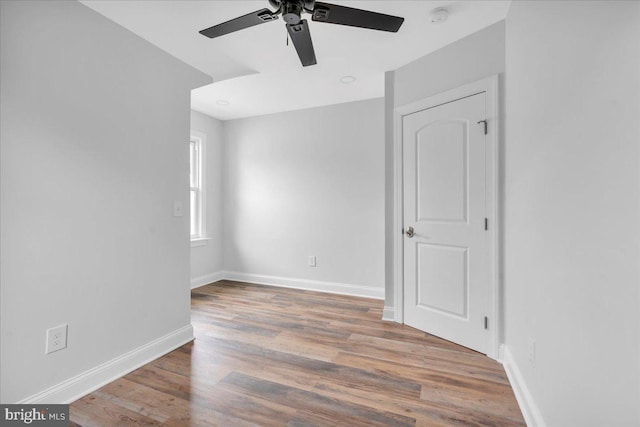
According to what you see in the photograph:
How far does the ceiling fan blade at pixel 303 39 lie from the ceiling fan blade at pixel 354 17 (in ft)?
0.24

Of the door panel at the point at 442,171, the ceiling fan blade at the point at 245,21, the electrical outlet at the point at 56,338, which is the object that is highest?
the ceiling fan blade at the point at 245,21

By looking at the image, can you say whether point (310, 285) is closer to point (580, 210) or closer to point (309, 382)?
point (309, 382)

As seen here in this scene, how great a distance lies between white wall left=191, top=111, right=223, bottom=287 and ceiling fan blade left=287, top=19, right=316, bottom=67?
2.82 meters

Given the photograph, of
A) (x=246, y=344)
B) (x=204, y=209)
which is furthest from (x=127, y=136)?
(x=204, y=209)

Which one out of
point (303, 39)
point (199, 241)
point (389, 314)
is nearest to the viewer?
point (303, 39)

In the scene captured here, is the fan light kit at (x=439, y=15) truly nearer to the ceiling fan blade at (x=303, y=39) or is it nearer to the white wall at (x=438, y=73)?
the white wall at (x=438, y=73)

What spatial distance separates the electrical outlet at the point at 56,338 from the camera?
1676 millimetres

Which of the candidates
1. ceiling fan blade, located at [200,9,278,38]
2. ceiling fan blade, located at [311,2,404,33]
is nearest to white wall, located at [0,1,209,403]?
ceiling fan blade, located at [200,9,278,38]

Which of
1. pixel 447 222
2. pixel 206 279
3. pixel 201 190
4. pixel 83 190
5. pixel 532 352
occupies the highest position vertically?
pixel 201 190

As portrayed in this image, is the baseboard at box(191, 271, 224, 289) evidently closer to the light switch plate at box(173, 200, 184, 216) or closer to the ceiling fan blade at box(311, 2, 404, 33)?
the light switch plate at box(173, 200, 184, 216)

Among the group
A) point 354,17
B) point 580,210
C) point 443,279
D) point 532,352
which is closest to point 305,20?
point 354,17

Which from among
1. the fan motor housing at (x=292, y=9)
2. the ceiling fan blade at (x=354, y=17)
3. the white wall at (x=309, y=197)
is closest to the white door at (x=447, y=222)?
the white wall at (x=309, y=197)

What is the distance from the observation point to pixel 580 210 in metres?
1.09

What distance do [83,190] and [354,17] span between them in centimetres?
188
